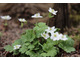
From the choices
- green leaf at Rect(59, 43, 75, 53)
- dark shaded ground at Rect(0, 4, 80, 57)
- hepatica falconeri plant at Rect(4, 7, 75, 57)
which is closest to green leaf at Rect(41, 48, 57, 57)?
hepatica falconeri plant at Rect(4, 7, 75, 57)

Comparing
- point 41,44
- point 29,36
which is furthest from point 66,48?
point 29,36

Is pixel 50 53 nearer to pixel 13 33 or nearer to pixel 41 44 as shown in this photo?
pixel 41 44

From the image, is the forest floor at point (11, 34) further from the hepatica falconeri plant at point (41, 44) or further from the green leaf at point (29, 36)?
the green leaf at point (29, 36)

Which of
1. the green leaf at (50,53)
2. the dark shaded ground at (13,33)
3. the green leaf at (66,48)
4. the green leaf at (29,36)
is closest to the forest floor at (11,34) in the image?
the dark shaded ground at (13,33)

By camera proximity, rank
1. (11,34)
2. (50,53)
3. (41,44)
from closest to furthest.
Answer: (50,53), (41,44), (11,34)

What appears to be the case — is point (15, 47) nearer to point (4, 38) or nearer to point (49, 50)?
point (49, 50)

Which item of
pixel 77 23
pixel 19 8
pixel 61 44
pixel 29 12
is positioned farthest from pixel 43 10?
pixel 61 44

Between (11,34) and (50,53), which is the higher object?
(11,34)

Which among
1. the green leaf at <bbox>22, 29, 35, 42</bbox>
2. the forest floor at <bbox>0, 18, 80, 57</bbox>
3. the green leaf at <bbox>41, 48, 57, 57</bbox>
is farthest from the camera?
the forest floor at <bbox>0, 18, 80, 57</bbox>

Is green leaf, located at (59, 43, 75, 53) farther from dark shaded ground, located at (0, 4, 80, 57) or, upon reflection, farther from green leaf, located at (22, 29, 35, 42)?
green leaf, located at (22, 29, 35, 42)
